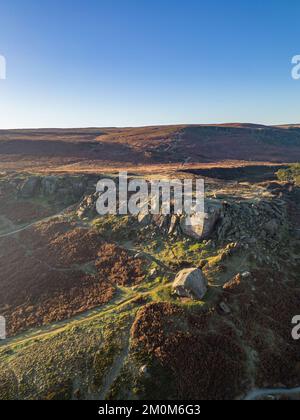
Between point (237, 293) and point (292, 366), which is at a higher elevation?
point (237, 293)

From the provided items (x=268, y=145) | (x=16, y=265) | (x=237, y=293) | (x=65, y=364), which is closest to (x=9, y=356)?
(x=65, y=364)

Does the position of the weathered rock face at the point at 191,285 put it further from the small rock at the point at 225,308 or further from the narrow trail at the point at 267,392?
the narrow trail at the point at 267,392

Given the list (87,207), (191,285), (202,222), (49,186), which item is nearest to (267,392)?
(191,285)

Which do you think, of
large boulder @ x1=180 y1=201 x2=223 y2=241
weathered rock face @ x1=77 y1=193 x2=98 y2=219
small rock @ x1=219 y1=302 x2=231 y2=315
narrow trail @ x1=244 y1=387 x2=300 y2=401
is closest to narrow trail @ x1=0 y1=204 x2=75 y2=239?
weathered rock face @ x1=77 y1=193 x2=98 y2=219

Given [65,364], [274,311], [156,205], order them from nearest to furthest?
[65,364] < [274,311] < [156,205]
